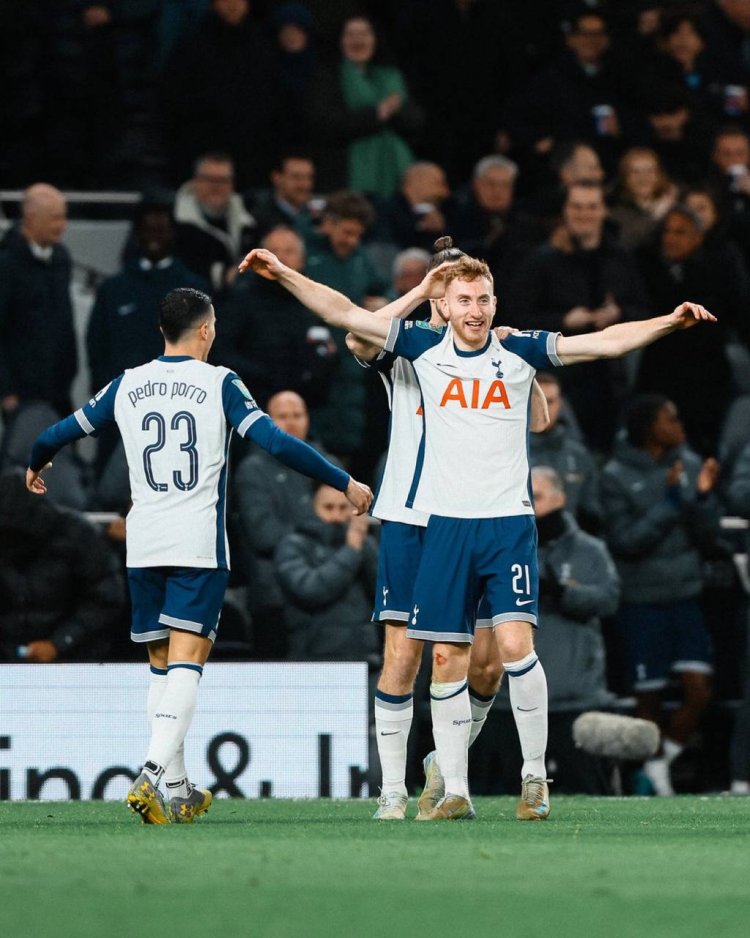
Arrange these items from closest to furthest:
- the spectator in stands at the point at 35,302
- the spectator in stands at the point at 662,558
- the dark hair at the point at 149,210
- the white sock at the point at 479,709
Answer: the white sock at the point at 479,709 → the spectator in stands at the point at 662,558 → the spectator in stands at the point at 35,302 → the dark hair at the point at 149,210

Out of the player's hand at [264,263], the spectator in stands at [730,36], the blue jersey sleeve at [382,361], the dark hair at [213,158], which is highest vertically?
the spectator in stands at [730,36]

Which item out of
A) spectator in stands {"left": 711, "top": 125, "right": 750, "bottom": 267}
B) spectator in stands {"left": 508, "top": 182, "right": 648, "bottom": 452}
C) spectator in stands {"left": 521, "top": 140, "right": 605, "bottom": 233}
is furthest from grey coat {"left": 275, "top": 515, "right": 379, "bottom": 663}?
spectator in stands {"left": 711, "top": 125, "right": 750, "bottom": 267}

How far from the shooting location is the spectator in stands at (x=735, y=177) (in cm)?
1477

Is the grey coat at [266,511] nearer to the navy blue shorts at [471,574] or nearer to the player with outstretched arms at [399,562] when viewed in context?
the player with outstretched arms at [399,562]

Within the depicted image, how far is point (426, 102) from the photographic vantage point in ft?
50.9

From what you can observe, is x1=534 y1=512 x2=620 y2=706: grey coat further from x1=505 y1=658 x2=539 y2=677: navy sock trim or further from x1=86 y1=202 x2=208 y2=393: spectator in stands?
x1=505 y1=658 x2=539 y2=677: navy sock trim

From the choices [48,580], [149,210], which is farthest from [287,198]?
[48,580]

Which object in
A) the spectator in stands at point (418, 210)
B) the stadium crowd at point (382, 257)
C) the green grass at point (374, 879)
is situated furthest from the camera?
the spectator in stands at point (418, 210)

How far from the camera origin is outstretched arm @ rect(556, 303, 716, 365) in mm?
7520

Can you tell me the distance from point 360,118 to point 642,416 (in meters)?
3.80

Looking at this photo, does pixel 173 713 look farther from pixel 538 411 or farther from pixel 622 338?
pixel 622 338

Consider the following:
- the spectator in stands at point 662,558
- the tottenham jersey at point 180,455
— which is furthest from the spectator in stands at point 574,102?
the tottenham jersey at point 180,455

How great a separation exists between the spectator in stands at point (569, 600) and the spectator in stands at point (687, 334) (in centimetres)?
237

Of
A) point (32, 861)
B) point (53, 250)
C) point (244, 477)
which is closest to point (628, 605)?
point (244, 477)
